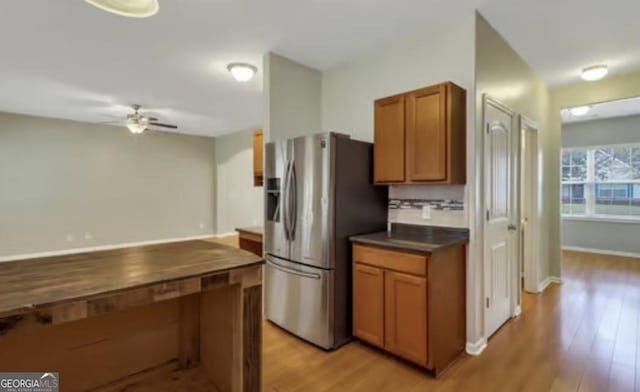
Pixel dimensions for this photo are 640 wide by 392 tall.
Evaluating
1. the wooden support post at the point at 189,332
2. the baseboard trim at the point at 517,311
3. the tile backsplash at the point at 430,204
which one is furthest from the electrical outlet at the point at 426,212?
the wooden support post at the point at 189,332

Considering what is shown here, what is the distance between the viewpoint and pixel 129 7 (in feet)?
4.76

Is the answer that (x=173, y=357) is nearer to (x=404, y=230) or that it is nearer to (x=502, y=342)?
(x=404, y=230)

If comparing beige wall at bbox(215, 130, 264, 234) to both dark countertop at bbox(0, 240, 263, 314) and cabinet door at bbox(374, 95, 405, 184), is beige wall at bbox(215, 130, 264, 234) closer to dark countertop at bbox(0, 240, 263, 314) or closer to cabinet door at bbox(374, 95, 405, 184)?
cabinet door at bbox(374, 95, 405, 184)

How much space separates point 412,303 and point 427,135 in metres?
1.29

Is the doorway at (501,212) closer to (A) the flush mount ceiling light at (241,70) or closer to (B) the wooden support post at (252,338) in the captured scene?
(B) the wooden support post at (252,338)

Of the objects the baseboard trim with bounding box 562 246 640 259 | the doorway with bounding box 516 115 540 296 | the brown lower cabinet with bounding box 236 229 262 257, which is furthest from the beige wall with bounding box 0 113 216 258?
the baseboard trim with bounding box 562 246 640 259

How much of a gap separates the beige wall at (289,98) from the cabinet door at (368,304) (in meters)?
1.66

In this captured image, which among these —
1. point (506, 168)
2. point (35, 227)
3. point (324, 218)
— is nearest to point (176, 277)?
point (324, 218)

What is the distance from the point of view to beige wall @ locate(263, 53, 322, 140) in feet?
10.8

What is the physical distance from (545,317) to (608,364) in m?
0.94

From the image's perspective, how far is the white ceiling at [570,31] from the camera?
2531 mm

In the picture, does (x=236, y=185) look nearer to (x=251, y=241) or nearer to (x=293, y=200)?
(x=251, y=241)

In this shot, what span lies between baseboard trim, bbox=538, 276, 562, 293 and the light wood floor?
2.08 feet

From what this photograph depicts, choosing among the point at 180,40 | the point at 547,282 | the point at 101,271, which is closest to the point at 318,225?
the point at 101,271
